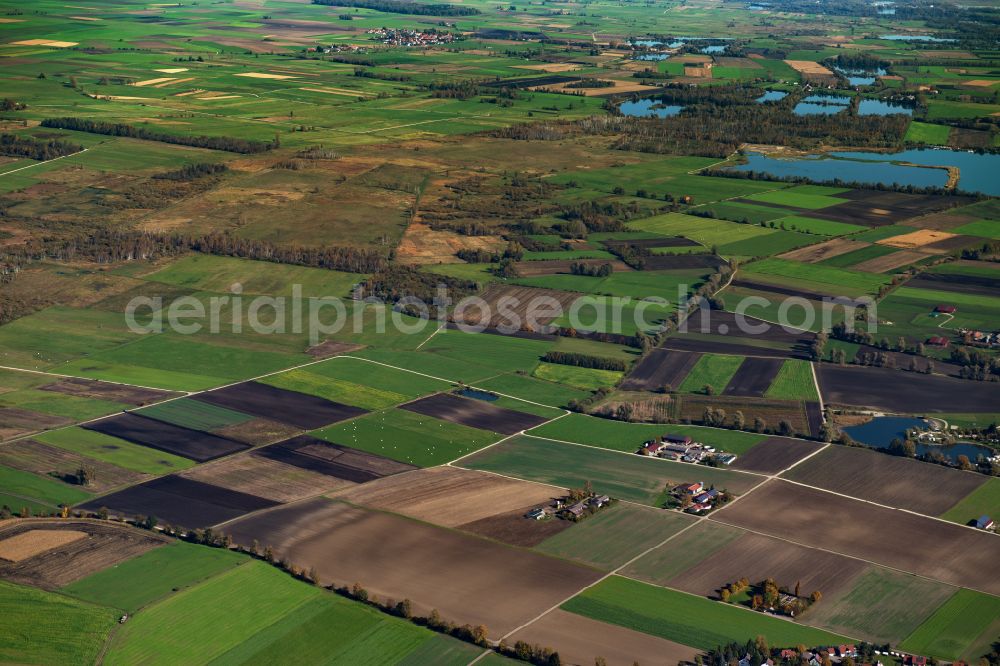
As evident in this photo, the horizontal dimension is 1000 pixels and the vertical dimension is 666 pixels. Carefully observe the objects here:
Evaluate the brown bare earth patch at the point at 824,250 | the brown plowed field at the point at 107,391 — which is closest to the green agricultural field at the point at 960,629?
the brown plowed field at the point at 107,391

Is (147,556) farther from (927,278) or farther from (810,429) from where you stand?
(927,278)

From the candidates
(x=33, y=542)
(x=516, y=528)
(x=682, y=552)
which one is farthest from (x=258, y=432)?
(x=682, y=552)

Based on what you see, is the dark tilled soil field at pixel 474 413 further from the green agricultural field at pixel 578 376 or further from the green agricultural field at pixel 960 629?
the green agricultural field at pixel 960 629

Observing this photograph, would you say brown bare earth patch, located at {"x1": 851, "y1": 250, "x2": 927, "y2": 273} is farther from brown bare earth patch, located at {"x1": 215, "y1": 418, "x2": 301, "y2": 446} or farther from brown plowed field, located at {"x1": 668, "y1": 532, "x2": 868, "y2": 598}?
brown bare earth patch, located at {"x1": 215, "y1": 418, "x2": 301, "y2": 446}

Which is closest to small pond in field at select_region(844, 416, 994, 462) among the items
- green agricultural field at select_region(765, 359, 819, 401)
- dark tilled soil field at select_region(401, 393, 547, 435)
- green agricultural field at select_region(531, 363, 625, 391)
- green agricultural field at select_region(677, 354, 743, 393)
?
green agricultural field at select_region(765, 359, 819, 401)

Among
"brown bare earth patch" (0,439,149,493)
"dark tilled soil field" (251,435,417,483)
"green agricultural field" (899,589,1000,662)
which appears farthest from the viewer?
"dark tilled soil field" (251,435,417,483)

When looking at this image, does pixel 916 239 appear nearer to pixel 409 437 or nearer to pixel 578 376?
pixel 578 376

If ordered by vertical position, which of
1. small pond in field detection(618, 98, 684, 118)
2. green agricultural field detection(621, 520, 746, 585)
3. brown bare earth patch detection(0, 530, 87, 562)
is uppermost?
small pond in field detection(618, 98, 684, 118)
